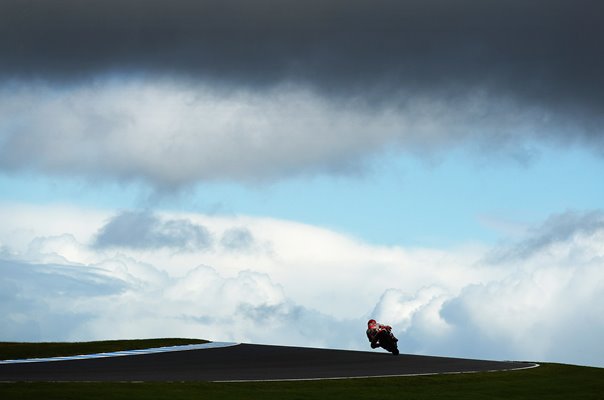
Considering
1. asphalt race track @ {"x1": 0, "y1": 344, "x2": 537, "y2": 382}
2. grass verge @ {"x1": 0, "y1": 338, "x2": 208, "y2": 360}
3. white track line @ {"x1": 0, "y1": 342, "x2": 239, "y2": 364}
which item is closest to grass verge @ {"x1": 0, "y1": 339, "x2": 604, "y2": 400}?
asphalt race track @ {"x1": 0, "y1": 344, "x2": 537, "y2": 382}

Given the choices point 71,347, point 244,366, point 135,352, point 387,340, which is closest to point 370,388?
point 244,366

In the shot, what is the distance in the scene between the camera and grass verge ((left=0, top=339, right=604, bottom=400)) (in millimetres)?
23469

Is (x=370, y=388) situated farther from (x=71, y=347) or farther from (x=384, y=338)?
(x=71, y=347)

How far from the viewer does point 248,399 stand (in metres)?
23.8

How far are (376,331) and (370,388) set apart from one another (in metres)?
10.9

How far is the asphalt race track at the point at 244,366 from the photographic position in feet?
93.8

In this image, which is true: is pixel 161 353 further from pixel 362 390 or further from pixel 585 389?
pixel 585 389

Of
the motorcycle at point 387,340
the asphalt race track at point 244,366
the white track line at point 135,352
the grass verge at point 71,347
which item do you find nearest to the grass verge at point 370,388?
the asphalt race track at point 244,366

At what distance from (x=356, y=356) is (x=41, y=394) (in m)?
17.9

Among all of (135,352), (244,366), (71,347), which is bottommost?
(244,366)

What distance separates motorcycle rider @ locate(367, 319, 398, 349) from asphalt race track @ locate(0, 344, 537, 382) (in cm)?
66

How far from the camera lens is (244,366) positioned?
32688 millimetres

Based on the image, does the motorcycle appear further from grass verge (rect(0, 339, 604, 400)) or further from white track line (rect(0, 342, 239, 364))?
white track line (rect(0, 342, 239, 364))

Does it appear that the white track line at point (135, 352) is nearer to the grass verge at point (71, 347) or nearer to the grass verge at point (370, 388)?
the grass verge at point (71, 347)
